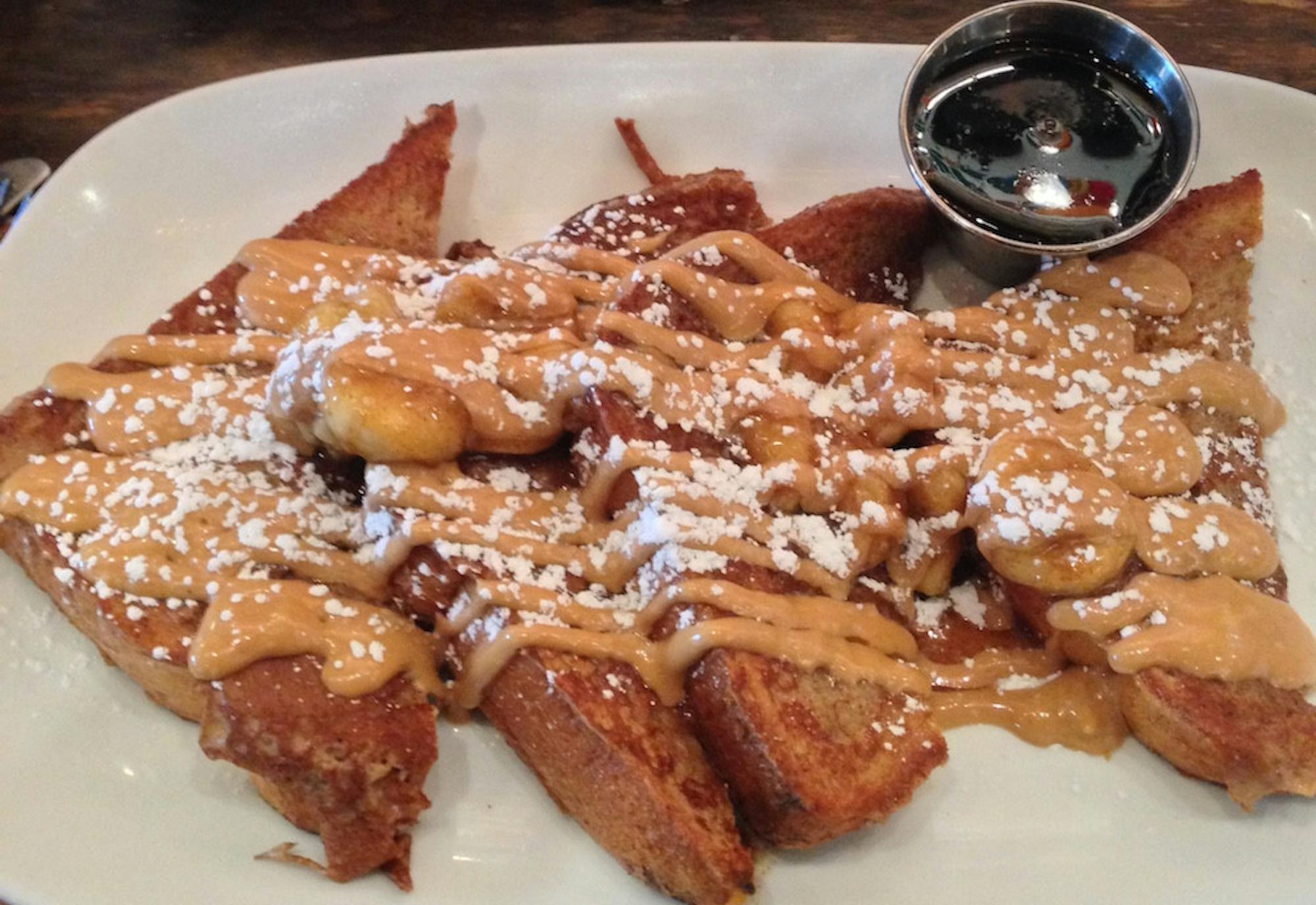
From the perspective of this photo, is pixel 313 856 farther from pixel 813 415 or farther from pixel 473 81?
pixel 473 81

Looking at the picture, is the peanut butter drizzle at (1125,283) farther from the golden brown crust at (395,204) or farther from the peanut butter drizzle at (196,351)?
the peanut butter drizzle at (196,351)

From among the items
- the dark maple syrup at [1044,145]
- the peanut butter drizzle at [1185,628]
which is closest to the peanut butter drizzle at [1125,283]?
the dark maple syrup at [1044,145]

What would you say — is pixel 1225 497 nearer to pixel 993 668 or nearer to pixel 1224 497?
pixel 1224 497

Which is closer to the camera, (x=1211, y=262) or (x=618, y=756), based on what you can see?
(x=618, y=756)

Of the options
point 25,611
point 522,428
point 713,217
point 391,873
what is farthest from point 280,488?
point 713,217

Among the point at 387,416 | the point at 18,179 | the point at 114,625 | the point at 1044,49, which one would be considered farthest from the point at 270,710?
the point at 1044,49

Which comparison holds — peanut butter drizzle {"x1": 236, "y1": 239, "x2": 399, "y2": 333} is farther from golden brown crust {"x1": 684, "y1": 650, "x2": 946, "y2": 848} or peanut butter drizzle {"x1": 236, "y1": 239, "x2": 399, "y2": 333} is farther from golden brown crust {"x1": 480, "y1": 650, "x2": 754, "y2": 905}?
golden brown crust {"x1": 684, "y1": 650, "x2": 946, "y2": 848}
